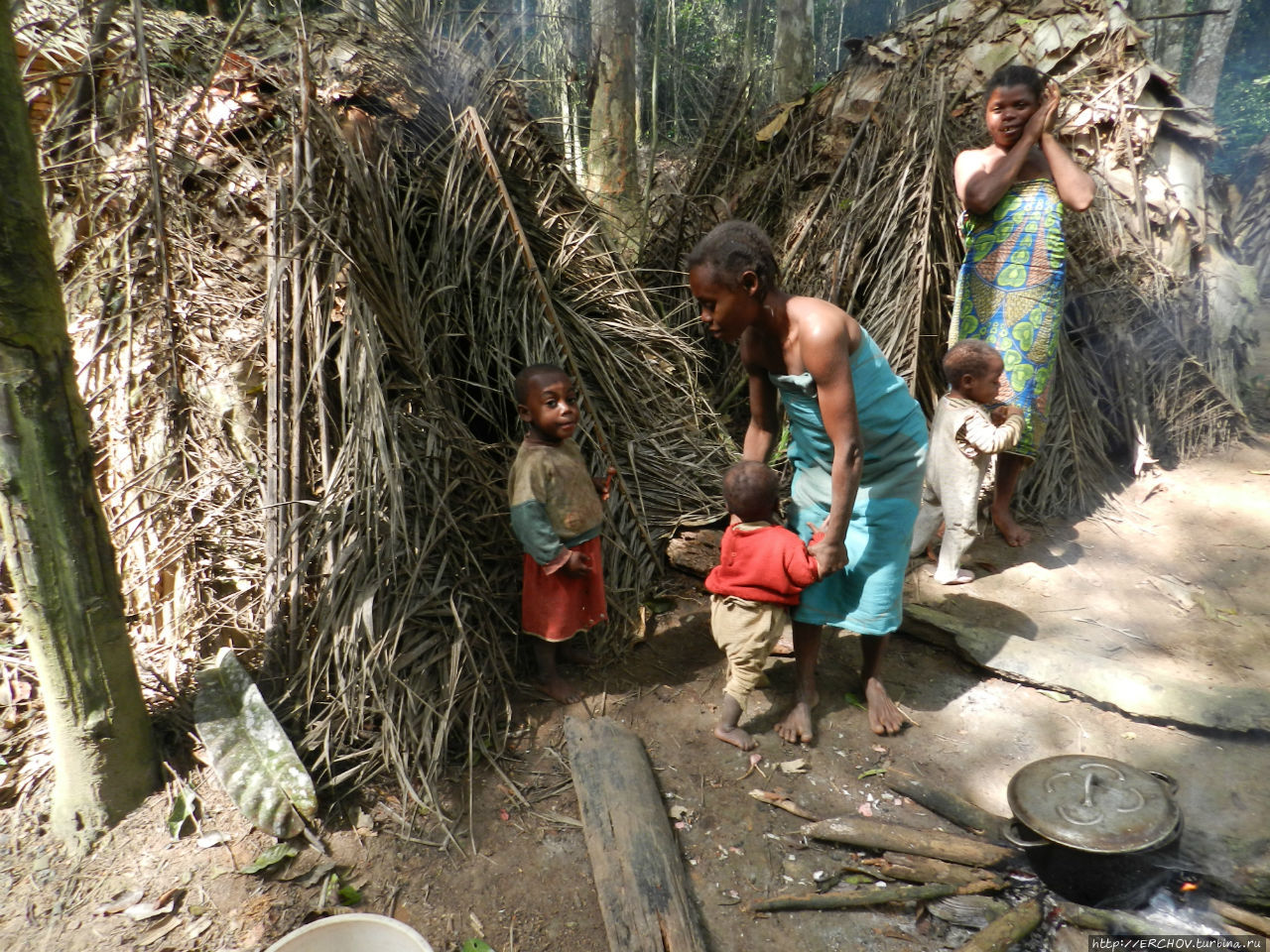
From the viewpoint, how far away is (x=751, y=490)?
2.48 metres

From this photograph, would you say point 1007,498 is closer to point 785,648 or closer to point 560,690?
point 785,648

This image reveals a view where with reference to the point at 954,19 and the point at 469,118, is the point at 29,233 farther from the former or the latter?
the point at 954,19

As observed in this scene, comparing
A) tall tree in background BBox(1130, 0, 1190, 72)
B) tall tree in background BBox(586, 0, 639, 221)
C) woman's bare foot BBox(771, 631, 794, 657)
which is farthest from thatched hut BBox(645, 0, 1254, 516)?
tall tree in background BBox(1130, 0, 1190, 72)

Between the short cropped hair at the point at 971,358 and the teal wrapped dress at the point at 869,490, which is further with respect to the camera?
the short cropped hair at the point at 971,358

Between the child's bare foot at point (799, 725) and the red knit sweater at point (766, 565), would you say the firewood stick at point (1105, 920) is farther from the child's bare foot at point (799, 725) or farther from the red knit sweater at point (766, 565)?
the red knit sweater at point (766, 565)

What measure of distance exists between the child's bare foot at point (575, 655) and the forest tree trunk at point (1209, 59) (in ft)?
43.5

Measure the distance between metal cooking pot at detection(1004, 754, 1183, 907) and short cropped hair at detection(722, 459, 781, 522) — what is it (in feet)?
3.44

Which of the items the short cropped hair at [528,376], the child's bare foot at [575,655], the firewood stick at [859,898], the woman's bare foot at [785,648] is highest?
the short cropped hair at [528,376]

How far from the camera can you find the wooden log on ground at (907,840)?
85.3 inches

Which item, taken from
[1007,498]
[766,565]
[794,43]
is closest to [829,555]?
[766,565]

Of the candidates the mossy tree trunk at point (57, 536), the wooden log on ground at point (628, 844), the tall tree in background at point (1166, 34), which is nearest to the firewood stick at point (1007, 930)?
the wooden log on ground at point (628, 844)

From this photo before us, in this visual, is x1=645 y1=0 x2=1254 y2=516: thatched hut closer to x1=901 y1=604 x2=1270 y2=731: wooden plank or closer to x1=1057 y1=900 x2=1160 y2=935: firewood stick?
x1=901 y1=604 x2=1270 y2=731: wooden plank

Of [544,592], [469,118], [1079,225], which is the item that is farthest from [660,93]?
[544,592]

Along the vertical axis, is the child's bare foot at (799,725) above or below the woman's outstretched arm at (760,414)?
below
